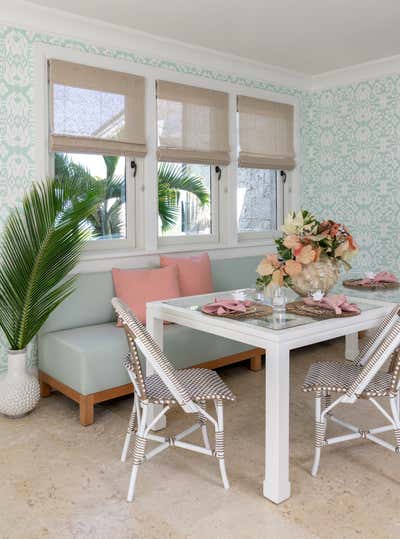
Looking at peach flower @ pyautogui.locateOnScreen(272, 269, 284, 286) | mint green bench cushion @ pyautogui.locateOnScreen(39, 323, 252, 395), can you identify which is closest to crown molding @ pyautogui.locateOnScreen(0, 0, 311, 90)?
mint green bench cushion @ pyautogui.locateOnScreen(39, 323, 252, 395)

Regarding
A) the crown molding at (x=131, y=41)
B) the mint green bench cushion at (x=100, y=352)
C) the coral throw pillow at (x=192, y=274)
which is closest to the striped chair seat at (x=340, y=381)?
the mint green bench cushion at (x=100, y=352)

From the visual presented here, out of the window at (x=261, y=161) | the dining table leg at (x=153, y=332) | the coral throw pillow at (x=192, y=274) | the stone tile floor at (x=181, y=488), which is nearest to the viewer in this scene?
the stone tile floor at (x=181, y=488)

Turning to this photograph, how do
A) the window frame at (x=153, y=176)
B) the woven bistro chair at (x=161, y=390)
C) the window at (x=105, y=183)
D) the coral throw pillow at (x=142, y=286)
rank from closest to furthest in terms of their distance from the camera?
1. the woven bistro chair at (x=161, y=390)
2. the window frame at (x=153, y=176)
3. the coral throw pillow at (x=142, y=286)
4. the window at (x=105, y=183)

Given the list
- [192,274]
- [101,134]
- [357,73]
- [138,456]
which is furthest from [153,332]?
[357,73]

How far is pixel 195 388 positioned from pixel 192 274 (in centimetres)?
174

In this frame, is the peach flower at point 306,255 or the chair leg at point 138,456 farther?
the peach flower at point 306,255

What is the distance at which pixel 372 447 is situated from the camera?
2.74 meters

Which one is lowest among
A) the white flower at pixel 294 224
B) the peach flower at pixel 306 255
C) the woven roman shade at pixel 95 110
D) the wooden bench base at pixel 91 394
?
the wooden bench base at pixel 91 394

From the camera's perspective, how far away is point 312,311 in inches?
98.3

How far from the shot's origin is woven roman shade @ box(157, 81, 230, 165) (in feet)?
13.6

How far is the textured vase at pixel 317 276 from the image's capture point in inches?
106

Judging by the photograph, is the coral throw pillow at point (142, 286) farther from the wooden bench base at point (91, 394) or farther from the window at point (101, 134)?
the wooden bench base at point (91, 394)

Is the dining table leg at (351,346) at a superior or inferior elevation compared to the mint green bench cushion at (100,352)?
inferior

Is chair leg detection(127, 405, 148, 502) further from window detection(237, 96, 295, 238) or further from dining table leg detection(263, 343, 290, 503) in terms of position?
window detection(237, 96, 295, 238)
